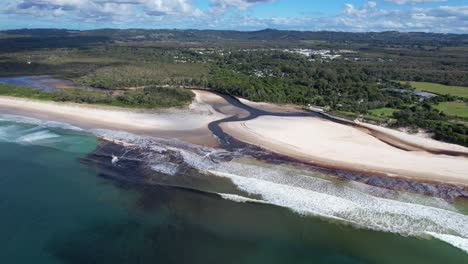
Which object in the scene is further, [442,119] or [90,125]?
[442,119]

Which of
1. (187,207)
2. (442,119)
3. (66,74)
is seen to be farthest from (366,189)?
(66,74)

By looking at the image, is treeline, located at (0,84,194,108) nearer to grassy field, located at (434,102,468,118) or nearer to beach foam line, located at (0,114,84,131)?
beach foam line, located at (0,114,84,131)

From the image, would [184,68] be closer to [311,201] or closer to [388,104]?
[388,104]

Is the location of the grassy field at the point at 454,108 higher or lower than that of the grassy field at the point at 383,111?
higher

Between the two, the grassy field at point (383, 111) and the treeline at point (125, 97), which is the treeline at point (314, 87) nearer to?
the grassy field at point (383, 111)

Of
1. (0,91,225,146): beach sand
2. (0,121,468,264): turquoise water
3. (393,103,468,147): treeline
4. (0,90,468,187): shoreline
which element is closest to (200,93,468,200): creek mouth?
(0,90,468,187): shoreline

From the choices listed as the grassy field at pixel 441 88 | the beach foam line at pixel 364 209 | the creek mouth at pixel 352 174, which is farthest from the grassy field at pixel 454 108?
the beach foam line at pixel 364 209

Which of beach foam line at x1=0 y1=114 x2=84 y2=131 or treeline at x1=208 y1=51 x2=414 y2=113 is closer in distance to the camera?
beach foam line at x1=0 y1=114 x2=84 y2=131
